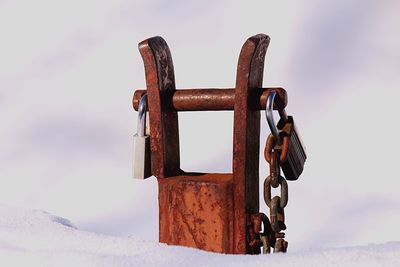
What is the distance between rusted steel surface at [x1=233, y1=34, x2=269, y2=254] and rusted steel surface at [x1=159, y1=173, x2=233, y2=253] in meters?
0.03

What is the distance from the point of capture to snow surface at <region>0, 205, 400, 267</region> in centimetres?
201

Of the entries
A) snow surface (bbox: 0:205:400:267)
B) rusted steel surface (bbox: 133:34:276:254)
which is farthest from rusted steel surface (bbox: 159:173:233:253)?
snow surface (bbox: 0:205:400:267)

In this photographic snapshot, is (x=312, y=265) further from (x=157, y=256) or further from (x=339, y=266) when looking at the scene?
(x=157, y=256)

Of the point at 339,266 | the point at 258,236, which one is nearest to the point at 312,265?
the point at 339,266

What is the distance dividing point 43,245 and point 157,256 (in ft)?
1.27

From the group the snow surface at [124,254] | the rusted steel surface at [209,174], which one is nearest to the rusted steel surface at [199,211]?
the rusted steel surface at [209,174]

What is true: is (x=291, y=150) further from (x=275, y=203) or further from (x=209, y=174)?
(x=209, y=174)

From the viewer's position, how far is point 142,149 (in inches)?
125

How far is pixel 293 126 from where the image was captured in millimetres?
3059

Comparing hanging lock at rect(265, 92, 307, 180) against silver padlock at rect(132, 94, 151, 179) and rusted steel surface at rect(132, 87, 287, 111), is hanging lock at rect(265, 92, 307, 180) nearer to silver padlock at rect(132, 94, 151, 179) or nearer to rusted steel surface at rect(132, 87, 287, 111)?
rusted steel surface at rect(132, 87, 287, 111)

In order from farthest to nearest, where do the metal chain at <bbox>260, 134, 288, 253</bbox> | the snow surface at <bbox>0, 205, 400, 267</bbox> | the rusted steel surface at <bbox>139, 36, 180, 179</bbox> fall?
the rusted steel surface at <bbox>139, 36, 180, 179</bbox>
the metal chain at <bbox>260, 134, 288, 253</bbox>
the snow surface at <bbox>0, 205, 400, 267</bbox>

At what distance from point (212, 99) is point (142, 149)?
13.4 inches

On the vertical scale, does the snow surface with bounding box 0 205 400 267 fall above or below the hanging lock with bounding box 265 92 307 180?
below

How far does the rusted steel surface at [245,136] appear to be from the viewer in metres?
2.96
